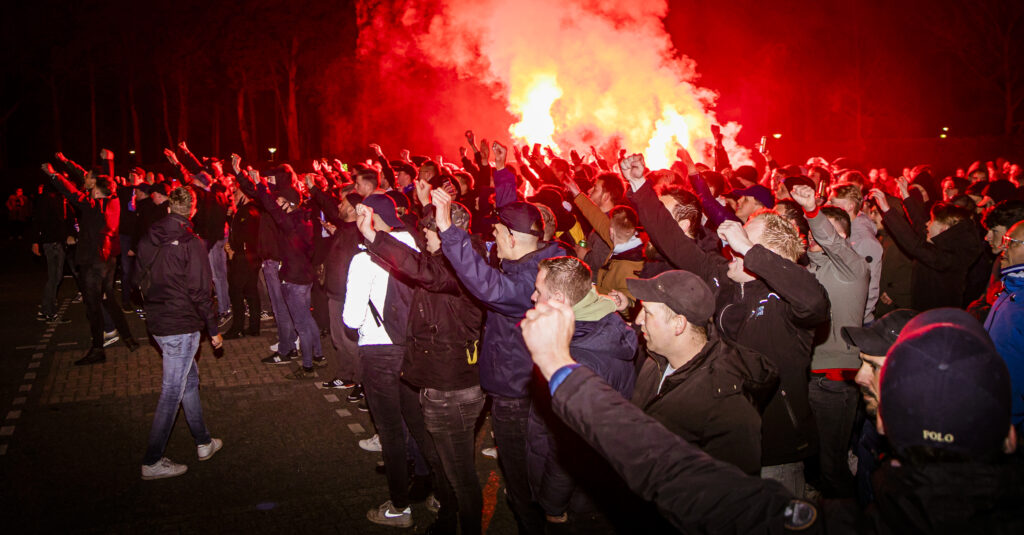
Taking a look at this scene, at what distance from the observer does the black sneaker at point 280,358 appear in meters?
9.63

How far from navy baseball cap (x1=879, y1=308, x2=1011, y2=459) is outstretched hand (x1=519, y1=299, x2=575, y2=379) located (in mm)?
872

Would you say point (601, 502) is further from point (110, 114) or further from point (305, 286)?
point (110, 114)

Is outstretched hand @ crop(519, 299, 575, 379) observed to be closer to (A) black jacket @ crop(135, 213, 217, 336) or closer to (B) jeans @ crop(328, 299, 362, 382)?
(A) black jacket @ crop(135, 213, 217, 336)

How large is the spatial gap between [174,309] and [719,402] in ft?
16.1

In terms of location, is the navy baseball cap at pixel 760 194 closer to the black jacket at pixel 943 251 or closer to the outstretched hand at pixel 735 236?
the black jacket at pixel 943 251

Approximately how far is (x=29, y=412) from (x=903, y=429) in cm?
885

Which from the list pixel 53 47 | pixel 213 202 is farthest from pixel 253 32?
pixel 213 202

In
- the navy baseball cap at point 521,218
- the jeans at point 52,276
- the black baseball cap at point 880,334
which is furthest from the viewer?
the jeans at point 52,276

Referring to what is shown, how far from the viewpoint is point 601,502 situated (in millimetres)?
3969

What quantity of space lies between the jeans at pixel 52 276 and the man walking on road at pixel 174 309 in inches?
335

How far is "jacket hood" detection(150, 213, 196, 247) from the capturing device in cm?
608

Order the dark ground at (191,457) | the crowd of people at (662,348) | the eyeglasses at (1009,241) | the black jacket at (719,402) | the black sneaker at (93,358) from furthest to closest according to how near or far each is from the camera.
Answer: the black sneaker at (93,358)
the dark ground at (191,457)
the eyeglasses at (1009,241)
the black jacket at (719,402)
the crowd of people at (662,348)

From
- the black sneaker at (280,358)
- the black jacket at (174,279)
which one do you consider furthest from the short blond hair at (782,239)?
the black sneaker at (280,358)

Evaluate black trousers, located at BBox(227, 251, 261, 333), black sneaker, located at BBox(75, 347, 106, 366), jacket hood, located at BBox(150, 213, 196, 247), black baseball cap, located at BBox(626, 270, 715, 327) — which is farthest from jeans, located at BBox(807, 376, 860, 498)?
black sneaker, located at BBox(75, 347, 106, 366)
